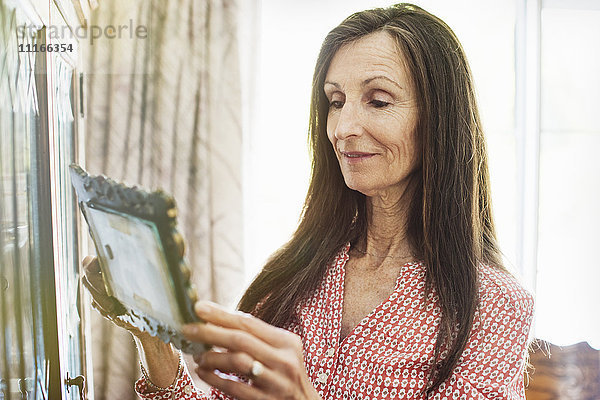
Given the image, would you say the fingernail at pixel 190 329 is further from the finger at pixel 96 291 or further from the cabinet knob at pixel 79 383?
the cabinet knob at pixel 79 383

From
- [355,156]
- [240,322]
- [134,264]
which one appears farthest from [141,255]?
[355,156]

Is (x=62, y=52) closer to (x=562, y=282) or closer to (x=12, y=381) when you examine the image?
(x=12, y=381)

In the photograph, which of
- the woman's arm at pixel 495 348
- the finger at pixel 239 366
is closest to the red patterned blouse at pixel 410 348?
the woman's arm at pixel 495 348

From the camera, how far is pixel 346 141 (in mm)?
825

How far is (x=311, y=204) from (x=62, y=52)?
1.35ft

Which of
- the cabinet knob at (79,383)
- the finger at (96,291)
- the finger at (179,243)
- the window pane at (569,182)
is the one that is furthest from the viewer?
the window pane at (569,182)

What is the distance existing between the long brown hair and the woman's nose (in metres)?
0.08

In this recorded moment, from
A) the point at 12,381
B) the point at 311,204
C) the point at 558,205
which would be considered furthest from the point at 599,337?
the point at 12,381

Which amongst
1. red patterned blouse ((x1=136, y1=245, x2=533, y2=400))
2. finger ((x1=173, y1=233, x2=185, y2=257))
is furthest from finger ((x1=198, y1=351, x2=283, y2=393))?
red patterned blouse ((x1=136, y1=245, x2=533, y2=400))

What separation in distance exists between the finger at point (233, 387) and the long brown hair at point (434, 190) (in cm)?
27

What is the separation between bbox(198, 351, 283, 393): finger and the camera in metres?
0.58

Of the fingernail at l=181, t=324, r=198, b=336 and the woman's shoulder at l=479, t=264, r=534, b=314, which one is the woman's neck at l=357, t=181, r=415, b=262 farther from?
the fingernail at l=181, t=324, r=198, b=336

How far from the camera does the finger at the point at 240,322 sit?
0.56 metres

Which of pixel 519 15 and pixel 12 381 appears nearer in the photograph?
pixel 12 381
